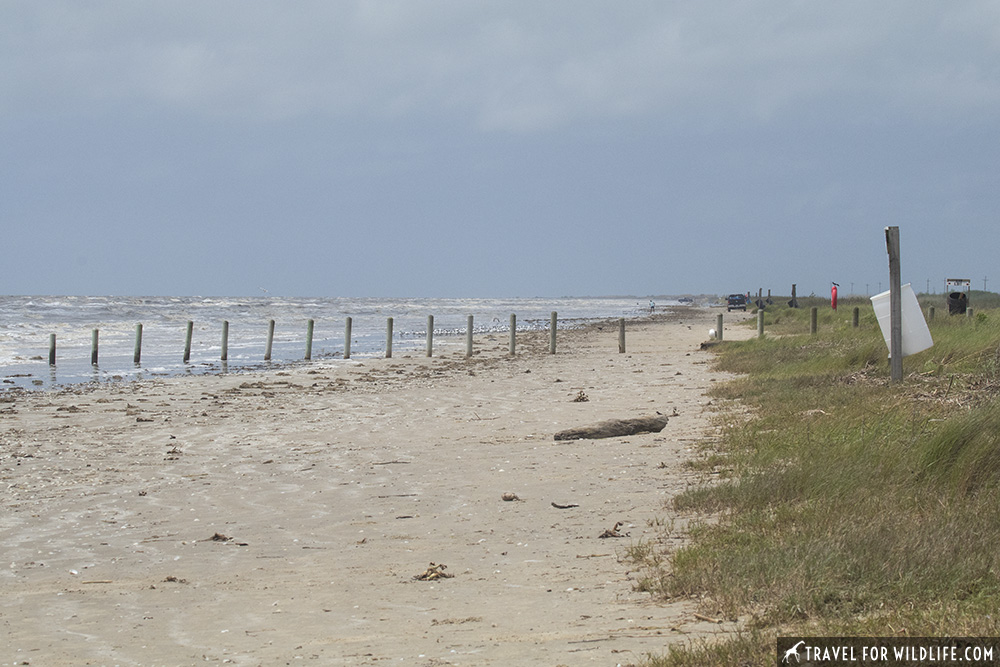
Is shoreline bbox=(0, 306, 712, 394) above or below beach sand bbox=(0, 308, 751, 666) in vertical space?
below

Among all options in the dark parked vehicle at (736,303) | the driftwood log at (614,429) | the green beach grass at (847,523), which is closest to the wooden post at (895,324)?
the green beach grass at (847,523)

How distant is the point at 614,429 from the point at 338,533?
15.2ft

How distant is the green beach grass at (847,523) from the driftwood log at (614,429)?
903 mm

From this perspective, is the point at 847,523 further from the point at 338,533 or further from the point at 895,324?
the point at 895,324

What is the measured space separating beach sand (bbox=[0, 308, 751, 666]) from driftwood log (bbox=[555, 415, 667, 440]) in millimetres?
268

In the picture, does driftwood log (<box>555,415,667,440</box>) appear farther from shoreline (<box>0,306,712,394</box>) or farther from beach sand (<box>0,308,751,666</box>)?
shoreline (<box>0,306,712,394</box>)

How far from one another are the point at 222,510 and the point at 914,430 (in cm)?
599

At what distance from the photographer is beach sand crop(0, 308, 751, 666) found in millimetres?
4434

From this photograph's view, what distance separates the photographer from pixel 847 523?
520cm

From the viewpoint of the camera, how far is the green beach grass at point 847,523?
3.94 metres

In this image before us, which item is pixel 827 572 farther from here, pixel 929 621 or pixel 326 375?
pixel 326 375

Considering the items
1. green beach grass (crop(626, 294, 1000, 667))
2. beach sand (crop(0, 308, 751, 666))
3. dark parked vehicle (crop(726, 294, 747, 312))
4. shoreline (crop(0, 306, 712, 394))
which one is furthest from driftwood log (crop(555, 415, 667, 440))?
dark parked vehicle (crop(726, 294, 747, 312))

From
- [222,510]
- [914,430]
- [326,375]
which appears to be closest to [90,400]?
[326,375]

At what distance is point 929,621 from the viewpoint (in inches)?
146
